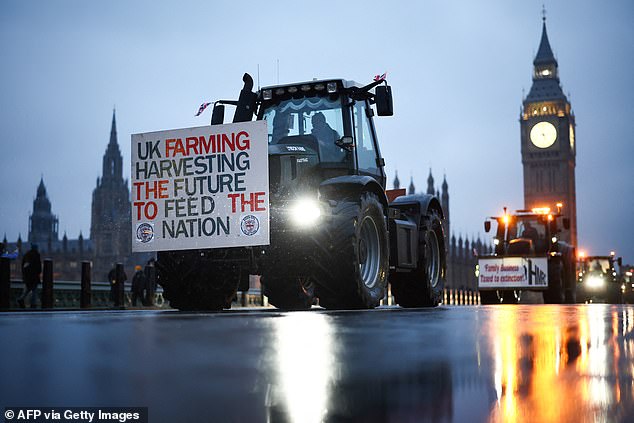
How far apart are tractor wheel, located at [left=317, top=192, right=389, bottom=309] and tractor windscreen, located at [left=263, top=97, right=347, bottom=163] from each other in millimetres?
839

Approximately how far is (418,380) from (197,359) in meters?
0.73

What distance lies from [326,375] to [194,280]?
6.35 meters

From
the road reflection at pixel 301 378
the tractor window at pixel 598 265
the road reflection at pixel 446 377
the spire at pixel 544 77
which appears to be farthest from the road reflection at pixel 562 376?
the spire at pixel 544 77

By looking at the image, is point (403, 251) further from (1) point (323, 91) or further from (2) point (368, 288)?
(1) point (323, 91)

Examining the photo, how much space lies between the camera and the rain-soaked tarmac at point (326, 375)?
157 centimetres

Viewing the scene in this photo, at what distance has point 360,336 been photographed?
3.42 m

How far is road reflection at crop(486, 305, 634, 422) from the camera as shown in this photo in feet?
5.05

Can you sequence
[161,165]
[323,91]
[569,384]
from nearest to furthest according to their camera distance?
[569,384] → [161,165] → [323,91]

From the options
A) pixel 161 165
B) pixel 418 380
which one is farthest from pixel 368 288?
pixel 418 380

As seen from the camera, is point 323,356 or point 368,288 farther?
point 368,288

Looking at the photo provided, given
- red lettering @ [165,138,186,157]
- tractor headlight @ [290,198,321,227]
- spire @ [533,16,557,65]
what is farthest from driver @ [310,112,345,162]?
spire @ [533,16,557,65]

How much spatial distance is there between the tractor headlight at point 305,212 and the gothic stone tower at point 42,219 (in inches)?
4372

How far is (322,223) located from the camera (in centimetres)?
755

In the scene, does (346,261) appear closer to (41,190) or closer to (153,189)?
(153,189)
